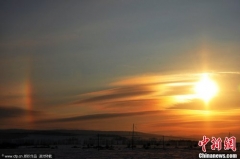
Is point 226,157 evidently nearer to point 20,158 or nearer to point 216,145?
point 216,145

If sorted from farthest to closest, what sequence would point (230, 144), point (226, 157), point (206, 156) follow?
1. point (206, 156)
2. point (226, 157)
3. point (230, 144)

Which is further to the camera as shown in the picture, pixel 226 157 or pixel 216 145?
pixel 226 157

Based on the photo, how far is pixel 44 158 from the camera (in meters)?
72.7

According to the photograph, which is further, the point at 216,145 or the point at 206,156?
the point at 206,156

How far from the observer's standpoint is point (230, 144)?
235 feet

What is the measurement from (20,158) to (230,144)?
35.4m

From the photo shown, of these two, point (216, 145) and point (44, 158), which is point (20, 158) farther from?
point (216, 145)

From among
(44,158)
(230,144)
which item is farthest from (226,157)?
(44,158)

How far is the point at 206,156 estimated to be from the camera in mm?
84188

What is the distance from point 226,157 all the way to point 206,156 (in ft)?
24.9

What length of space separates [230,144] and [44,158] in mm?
31317

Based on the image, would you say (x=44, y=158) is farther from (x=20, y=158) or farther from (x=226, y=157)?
(x=226, y=157)

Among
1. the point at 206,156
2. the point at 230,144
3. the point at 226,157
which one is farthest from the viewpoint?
the point at 206,156

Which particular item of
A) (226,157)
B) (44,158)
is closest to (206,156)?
(226,157)
